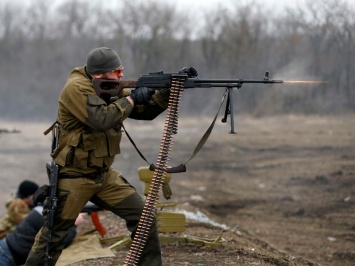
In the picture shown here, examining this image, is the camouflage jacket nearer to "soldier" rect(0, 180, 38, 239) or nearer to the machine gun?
the machine gun

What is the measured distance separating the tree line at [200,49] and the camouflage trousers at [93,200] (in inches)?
282

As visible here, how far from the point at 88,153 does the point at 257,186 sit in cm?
863

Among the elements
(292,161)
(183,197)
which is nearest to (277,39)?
(292,161)

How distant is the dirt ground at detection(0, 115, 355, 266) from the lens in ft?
24.0

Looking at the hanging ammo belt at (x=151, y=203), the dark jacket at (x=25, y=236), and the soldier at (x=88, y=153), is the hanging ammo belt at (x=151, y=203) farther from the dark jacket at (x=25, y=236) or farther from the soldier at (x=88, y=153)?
the dark jacket at (x=25, y=236)

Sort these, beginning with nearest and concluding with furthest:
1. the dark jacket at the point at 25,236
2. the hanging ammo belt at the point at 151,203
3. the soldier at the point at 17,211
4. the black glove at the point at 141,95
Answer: the black glove at the point at 141,95 < the hanging ammo belt at the point at 151,203 < the dark jacket at the point at 25,236 < the soldier at the point at 17,211

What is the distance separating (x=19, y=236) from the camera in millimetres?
6715

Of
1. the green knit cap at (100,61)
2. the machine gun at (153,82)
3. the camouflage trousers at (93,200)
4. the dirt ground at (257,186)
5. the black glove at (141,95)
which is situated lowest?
the dirt ground at (257,186)

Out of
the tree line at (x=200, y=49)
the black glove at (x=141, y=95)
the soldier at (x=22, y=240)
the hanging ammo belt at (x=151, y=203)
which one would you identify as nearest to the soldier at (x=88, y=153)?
the black glove at (x=141, y=95)

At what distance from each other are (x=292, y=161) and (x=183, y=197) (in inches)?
159

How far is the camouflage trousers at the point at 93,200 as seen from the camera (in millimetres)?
5012

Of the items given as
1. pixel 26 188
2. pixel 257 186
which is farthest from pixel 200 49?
pixel 26 188

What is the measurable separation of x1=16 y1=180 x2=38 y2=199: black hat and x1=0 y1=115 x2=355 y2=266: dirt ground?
1.12 meters

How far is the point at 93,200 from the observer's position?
5285 mm
